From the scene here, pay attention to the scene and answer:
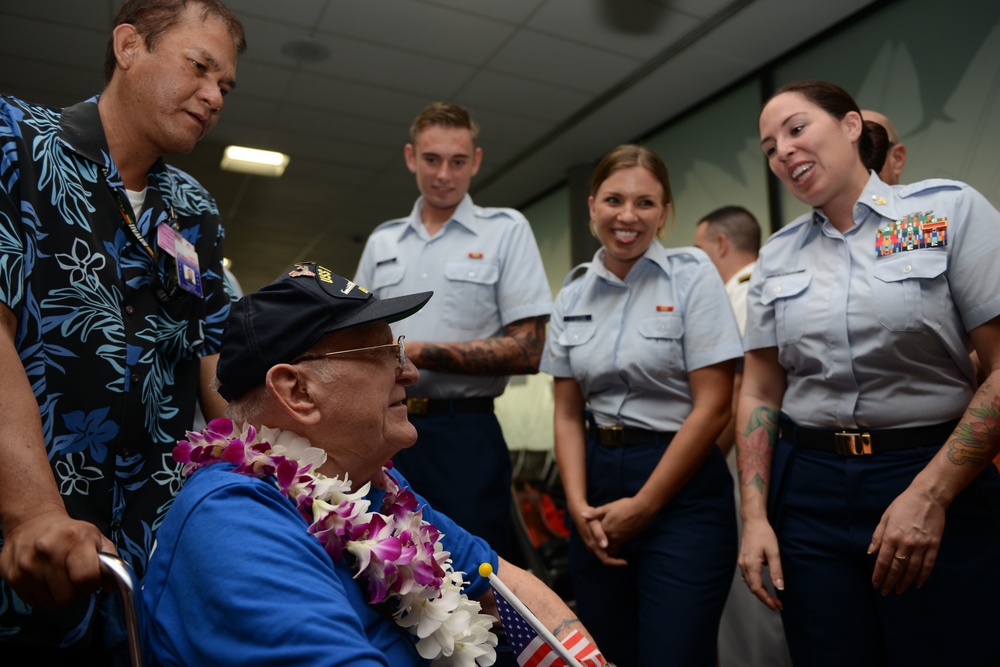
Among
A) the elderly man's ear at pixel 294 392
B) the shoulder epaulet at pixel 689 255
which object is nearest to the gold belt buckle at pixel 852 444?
the shoulder epaulet at pixel 689 255

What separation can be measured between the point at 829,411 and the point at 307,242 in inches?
325

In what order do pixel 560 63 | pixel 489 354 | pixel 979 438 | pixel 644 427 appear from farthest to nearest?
pixel 560 63 < pixel 489 354 < pixel 644 427 < pixel 979 438

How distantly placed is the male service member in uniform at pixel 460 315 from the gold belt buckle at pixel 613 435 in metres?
0.37

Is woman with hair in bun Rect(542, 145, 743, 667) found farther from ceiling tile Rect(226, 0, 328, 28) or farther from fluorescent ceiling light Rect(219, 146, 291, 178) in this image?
fluorescent ceiling light Rect(219, 146, 291, 178)

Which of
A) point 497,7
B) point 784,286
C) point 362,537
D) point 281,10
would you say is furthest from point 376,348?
point 281,10

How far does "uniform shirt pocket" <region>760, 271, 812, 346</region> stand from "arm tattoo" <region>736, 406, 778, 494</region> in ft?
0.69

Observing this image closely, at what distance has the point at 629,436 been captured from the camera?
1.94 metres

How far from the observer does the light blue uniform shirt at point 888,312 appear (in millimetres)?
1487

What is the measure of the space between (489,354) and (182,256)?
0.97 metres

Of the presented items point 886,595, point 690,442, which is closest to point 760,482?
point 690,442

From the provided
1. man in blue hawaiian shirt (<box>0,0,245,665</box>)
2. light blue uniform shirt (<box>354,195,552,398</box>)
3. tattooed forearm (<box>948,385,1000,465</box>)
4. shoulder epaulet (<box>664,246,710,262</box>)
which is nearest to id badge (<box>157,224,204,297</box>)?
man in blue hawaiian shirt (<box>0,0,245,665</box>)

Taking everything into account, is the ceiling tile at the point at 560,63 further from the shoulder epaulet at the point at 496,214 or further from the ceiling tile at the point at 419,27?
the shoulder epaulet at the point at 496,214

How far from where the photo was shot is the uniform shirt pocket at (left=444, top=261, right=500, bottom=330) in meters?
2.36

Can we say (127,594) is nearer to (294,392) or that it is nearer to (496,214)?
(294,392)
